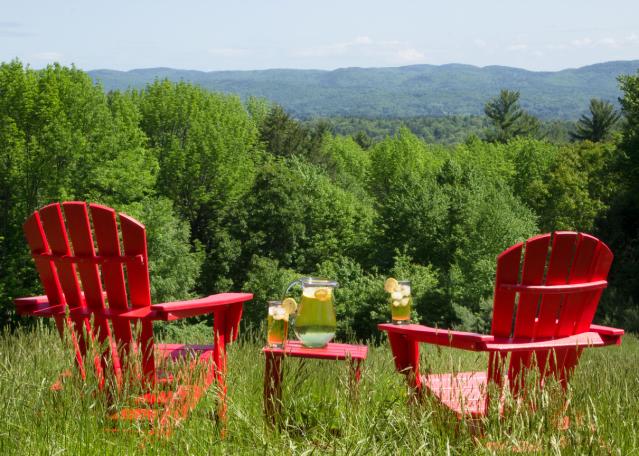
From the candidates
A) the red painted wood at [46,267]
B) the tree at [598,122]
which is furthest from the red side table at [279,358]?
the tree at [598,122]

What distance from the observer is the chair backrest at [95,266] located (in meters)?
3.44

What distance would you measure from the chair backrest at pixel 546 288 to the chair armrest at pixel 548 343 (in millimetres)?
44

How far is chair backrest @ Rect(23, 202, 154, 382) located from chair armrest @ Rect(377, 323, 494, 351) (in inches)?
43.1

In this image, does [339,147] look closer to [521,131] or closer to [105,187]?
[521,131]

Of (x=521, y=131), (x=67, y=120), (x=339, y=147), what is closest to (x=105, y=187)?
(x=67, y=120)

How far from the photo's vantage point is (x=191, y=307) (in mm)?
3439

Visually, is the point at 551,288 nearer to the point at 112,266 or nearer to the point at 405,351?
the point at 405,351

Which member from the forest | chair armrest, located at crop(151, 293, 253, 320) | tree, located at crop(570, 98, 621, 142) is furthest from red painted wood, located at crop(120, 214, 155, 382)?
tree, located at crop(570, 98, 621, 142)

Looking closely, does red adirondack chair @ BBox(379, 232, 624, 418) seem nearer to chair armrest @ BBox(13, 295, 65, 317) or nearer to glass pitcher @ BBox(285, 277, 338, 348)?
glass pitcher @ BBox(285, 277, 338, 348)

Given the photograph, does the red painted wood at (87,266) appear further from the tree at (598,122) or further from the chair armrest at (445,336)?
the tree at (598,122)

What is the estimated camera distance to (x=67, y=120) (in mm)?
27516

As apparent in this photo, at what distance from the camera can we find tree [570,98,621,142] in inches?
2611

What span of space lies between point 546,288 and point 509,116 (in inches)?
3478

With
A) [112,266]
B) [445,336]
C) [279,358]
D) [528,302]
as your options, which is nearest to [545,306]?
[528,302]
